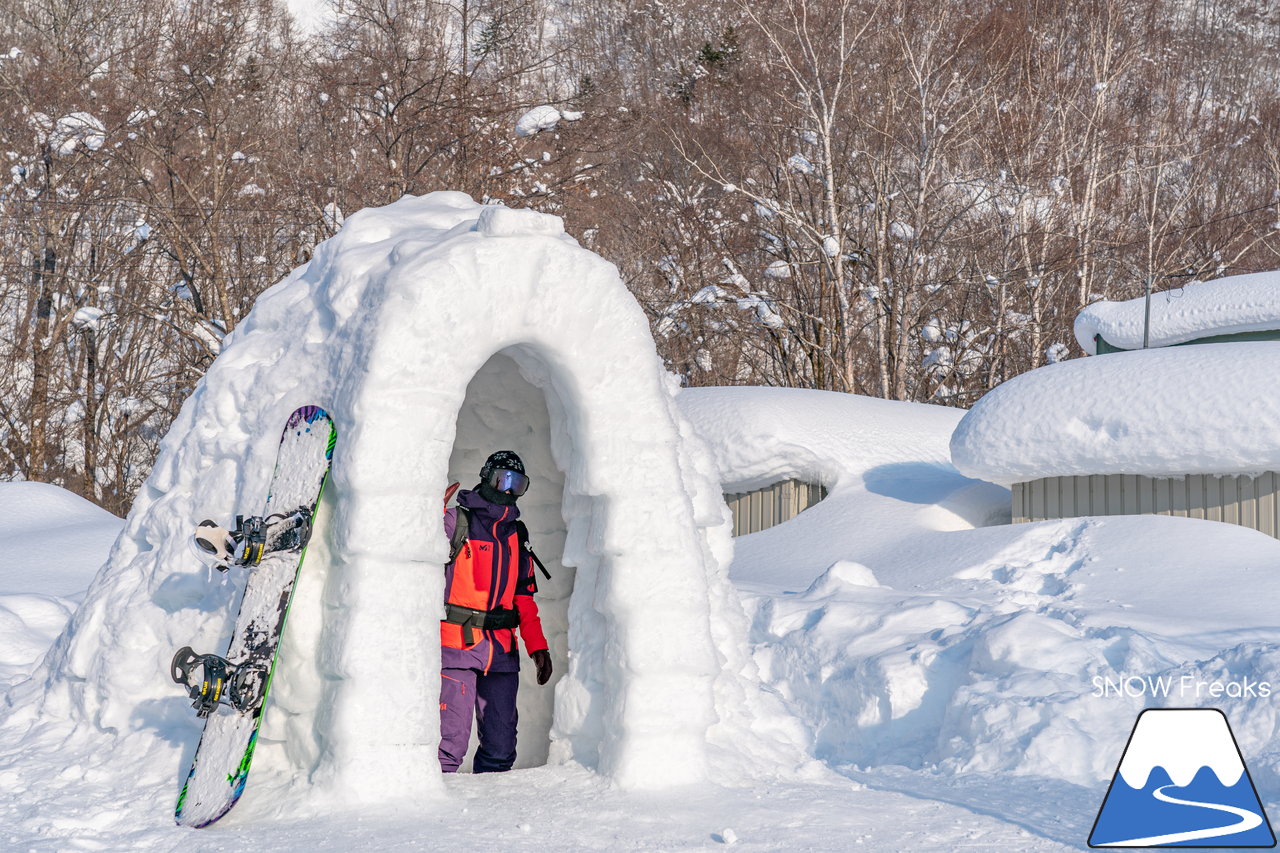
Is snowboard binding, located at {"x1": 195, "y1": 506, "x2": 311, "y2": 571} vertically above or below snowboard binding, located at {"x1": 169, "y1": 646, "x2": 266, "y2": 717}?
above

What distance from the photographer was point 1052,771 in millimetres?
4602

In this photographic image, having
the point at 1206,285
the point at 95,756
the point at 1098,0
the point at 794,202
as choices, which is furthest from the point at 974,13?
the point at 95,756

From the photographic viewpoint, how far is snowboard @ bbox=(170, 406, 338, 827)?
401 centimetres

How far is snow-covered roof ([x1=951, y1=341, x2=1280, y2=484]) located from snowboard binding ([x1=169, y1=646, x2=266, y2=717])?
7.13m

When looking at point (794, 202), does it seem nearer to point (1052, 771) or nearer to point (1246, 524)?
point (1246, 524)

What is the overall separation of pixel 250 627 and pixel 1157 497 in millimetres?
7725

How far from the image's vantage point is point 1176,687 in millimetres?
5016

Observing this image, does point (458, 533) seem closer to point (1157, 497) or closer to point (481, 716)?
point (481, 716)

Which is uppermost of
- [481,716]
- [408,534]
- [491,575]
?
[408,534]

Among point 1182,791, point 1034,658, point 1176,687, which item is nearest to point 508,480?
point 1034,658

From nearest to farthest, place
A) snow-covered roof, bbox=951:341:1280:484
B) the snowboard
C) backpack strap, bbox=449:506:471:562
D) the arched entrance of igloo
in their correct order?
1. the snowboard
2. backpack strap, bbox=449:506:471:562
3. the arched entrance of igloo
4. snow-covered roof, bbox=951:341:1280:484

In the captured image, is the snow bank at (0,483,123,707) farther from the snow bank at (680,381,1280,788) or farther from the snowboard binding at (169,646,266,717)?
the snow bank at (680,381,1280,788)

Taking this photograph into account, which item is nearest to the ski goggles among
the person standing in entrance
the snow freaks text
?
the person standing in entrance

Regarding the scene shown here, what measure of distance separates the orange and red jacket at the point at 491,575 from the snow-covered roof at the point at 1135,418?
5742 millimetres
